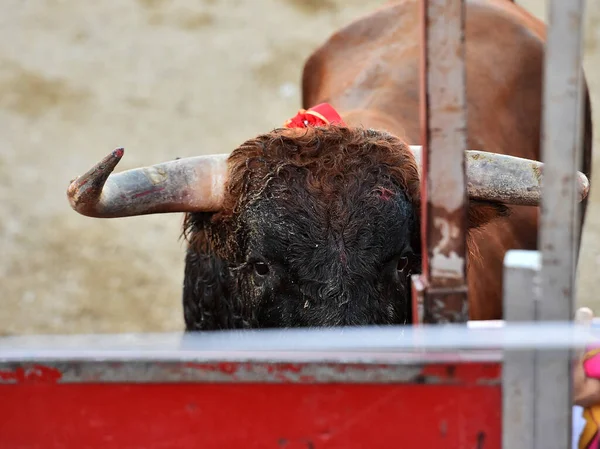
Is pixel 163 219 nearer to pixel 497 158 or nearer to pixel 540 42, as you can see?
pixel 540 42

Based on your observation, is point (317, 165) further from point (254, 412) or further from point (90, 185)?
point (254, 412)

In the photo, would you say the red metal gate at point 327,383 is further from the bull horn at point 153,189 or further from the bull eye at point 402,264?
the bull eye at point 402,264

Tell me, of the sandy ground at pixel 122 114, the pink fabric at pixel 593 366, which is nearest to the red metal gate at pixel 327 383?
the pink fabric at pixel 593 366

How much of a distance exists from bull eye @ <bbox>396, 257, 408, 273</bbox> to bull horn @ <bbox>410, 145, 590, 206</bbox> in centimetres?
32

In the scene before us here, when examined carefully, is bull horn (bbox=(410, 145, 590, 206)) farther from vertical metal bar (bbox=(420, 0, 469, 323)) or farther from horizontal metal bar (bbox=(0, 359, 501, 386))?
horizontal metal bar (bbox=(0, 359, 501, 386))

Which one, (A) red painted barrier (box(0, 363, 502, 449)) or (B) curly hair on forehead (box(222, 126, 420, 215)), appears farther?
(B) curly hair on forehead (box(222, 126, 420, 215))

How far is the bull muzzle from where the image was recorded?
8.32ft

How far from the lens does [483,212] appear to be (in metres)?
2.80

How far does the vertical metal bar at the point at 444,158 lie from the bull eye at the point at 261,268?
1246mm

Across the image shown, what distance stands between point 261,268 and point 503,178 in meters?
0.83

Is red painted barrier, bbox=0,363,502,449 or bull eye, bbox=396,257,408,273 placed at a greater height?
bull eye, bbox=396,257,408,273

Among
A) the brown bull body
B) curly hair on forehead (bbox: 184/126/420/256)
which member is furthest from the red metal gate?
the brown bull body

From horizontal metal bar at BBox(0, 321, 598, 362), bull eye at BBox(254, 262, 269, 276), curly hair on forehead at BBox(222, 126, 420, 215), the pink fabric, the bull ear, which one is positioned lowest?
the pink fabric

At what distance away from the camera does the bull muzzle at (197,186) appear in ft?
8.32
